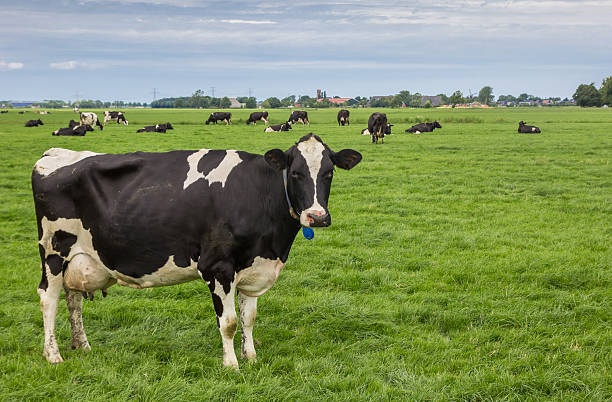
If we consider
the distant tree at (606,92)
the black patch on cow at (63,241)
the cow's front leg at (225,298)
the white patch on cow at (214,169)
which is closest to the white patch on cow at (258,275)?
the cow's front leg at (225,298)

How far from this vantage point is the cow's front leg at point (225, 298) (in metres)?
4.85

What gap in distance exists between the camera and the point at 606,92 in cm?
12100

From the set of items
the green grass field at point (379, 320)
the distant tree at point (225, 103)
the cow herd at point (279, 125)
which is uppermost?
the distant tree at point (225, 103)

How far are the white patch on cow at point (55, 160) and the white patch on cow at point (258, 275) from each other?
2.16 meters

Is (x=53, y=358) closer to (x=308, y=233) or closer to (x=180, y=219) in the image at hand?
(x=180, y=219)

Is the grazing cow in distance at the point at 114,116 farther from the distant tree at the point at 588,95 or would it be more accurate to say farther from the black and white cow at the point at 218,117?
the distant tree at the point at 588,95

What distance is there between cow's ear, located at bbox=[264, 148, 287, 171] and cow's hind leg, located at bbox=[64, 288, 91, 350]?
2570mm

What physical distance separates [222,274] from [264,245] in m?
0.49

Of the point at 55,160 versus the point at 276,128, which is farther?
the point at 276,128

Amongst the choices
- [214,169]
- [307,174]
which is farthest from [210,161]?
[307,174]

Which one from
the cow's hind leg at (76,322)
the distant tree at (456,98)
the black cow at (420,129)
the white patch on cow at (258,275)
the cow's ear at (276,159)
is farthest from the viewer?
the distant tree at (456,98)

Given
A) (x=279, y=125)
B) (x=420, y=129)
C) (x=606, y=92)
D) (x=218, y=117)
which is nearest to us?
(x=420, y=129)

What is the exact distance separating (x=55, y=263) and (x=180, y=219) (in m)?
1.44

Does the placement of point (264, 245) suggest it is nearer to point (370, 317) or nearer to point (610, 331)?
point (370, 317)
